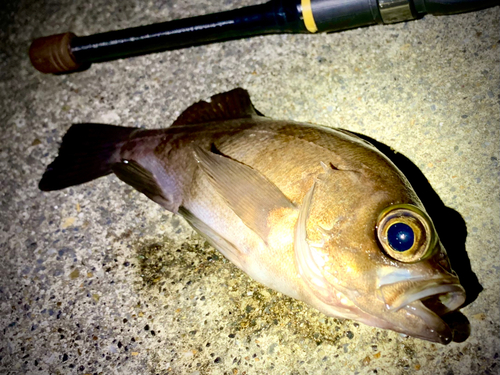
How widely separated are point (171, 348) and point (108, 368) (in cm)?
41

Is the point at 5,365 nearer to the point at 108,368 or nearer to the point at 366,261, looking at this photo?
the point at 108,368

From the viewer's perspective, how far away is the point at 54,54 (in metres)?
2.08

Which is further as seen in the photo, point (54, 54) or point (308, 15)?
point (54, 54)

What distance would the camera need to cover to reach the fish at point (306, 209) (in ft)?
4.09

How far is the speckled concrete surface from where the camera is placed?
195 centimetres

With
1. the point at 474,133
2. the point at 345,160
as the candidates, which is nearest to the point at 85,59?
the point at 345,160

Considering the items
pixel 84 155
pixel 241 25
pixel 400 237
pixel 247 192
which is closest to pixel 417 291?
pixel 400 237

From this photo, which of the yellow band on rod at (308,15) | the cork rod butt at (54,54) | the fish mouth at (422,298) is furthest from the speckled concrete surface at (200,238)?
the fish mouth at (422,298)

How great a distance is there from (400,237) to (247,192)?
25.7 inches

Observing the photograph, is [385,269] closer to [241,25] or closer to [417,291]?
[417,291]

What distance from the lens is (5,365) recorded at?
215 centimetres

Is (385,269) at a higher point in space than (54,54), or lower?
lower

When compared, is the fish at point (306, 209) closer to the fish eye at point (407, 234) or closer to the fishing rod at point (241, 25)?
the fish eye at point (407, 234)

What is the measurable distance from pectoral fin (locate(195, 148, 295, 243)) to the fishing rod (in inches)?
A: 31.9
